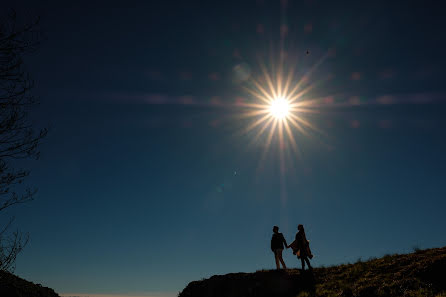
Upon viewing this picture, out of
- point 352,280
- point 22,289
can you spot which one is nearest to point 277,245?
point 352,280

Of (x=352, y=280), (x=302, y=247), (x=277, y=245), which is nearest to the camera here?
(x=352, y=280)

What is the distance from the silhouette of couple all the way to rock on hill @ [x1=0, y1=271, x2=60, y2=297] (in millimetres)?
Answer: 14751

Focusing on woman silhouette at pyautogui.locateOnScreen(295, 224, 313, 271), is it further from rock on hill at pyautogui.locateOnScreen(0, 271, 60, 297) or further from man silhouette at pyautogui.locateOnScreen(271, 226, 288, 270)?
rock on hill at pyautogui.locateOnScreen(0, 271, 60, 297)

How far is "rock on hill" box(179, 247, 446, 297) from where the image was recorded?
1151 centimetres

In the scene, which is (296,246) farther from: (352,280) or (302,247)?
(352,280)

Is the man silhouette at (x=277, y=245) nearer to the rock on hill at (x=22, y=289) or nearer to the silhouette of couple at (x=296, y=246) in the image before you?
the silhouette of couple at (x=296, y=246)

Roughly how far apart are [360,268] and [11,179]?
16244mm

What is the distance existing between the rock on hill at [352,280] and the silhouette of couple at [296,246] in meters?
0.81

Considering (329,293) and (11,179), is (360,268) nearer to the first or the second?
(329,293)

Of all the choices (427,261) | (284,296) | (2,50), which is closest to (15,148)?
(2,50)

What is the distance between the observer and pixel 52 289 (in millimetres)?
24203

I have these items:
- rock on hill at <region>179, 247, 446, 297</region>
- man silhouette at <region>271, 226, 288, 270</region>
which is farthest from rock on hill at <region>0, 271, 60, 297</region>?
man silhouette at <region>271, 226, 288, 270</region>

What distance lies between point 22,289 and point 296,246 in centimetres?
1834

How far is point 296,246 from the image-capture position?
53.7ft
